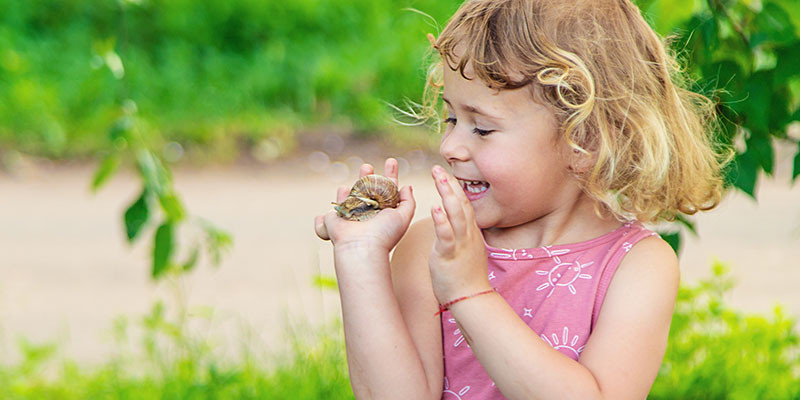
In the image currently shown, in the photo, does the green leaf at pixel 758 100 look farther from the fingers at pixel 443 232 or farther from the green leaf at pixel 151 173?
the green leaf at pixel 151 173

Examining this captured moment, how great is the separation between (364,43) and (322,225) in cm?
511

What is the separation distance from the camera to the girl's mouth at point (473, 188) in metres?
1.72

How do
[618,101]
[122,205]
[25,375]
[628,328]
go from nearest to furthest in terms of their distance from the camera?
[628,328], [618,101], [25,375], [122,205]

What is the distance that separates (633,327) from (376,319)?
419 mm

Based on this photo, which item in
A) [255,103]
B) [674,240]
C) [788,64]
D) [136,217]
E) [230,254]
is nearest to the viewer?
[788,64]

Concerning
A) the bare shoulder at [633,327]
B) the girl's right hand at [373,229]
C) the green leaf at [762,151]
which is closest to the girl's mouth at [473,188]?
the girl's right hand at [373,229]

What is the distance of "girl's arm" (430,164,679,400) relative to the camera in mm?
1531

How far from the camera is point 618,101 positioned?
5.75 feet

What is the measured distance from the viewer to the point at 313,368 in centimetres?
283

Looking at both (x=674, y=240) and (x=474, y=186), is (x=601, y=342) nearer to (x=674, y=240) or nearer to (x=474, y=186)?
(x=474, y=186)

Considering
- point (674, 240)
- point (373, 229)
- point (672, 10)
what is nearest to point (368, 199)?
point (373, 229)

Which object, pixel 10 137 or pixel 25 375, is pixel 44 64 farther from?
pixel 25 375

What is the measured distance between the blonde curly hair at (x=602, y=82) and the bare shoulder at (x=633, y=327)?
17 cm

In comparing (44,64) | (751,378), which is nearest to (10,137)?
(44,64)
